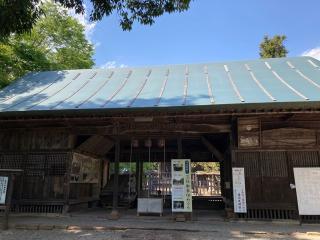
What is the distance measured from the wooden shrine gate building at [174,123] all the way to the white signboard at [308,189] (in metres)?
0.28

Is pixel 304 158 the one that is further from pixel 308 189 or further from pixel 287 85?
pixel 287 85

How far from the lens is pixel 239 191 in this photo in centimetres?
895

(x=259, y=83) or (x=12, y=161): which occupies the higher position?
(x=259, y=83)

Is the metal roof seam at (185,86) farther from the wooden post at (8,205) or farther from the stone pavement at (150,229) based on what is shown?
the wooden post at (8,205)

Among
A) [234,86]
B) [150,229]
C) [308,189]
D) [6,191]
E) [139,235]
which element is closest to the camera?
[139,235]

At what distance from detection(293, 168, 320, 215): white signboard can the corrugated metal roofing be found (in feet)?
7.58

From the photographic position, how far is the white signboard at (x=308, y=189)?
8.63m

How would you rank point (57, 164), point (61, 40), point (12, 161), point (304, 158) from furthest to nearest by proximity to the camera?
point (61, 40), point (12, 161), point (57, 164), point (304, 158)

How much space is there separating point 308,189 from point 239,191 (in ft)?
6.55

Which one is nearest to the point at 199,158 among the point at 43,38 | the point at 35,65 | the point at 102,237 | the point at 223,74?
the point at 223,74

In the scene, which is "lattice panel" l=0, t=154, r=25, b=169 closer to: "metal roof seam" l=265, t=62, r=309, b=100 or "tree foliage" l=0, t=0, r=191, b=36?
"tree foliage" l=0, t=0, r=191, b=36

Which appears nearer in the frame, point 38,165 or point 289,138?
point 289,138

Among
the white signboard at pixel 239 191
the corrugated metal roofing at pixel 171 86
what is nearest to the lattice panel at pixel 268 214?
the white signboard at pixel 239 191

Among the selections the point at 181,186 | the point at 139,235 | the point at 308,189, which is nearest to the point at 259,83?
the point at 308,189
